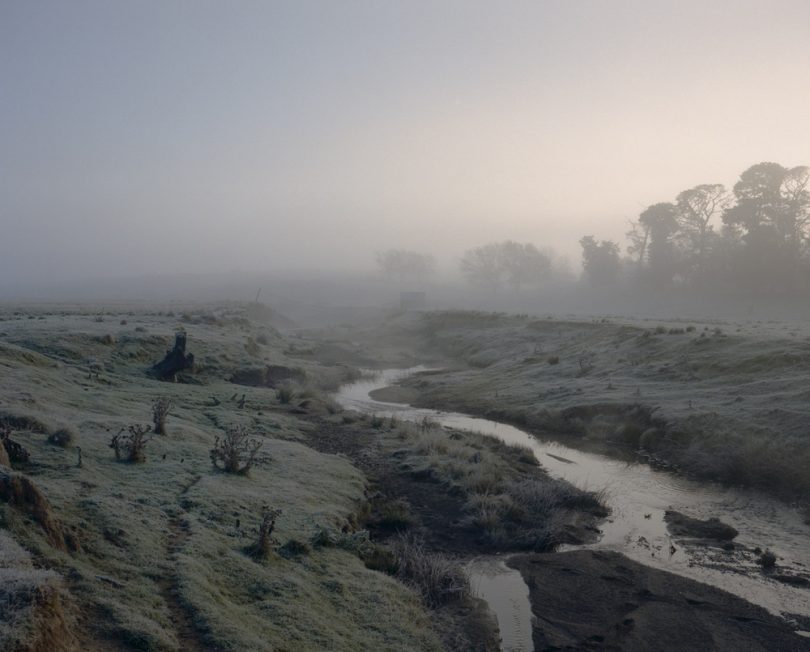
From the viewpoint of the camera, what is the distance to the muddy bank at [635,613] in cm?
1046

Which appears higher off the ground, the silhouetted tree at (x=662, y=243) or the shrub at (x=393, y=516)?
the silhouetted tree at (x=662, y=243)

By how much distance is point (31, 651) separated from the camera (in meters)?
6.24

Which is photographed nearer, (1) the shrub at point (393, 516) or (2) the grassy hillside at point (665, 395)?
(1) the shrub at point (393, 516)

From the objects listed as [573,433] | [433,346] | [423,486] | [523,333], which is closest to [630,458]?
[573,433]

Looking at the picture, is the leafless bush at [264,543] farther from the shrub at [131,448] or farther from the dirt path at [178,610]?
the shrub at [131,448]

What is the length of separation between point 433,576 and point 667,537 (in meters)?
6.79

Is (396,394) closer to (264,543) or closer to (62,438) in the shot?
(62,438)

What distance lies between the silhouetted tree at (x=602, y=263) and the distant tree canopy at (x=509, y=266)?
754 inches

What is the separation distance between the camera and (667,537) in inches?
605

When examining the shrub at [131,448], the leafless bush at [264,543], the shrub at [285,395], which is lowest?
the shrub at [285,395]

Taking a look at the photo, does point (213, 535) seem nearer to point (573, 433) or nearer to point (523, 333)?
point (573, 433)

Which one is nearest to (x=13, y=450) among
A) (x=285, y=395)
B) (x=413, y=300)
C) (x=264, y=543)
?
(x=264, y=543)

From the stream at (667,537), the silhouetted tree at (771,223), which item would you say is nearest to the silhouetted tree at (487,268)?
the silhouetted tree at (771,223)

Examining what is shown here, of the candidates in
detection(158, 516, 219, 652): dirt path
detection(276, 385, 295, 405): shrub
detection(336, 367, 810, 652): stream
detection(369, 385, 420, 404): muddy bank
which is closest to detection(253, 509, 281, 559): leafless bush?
detection(158, 516, 219, 652): dirt path
